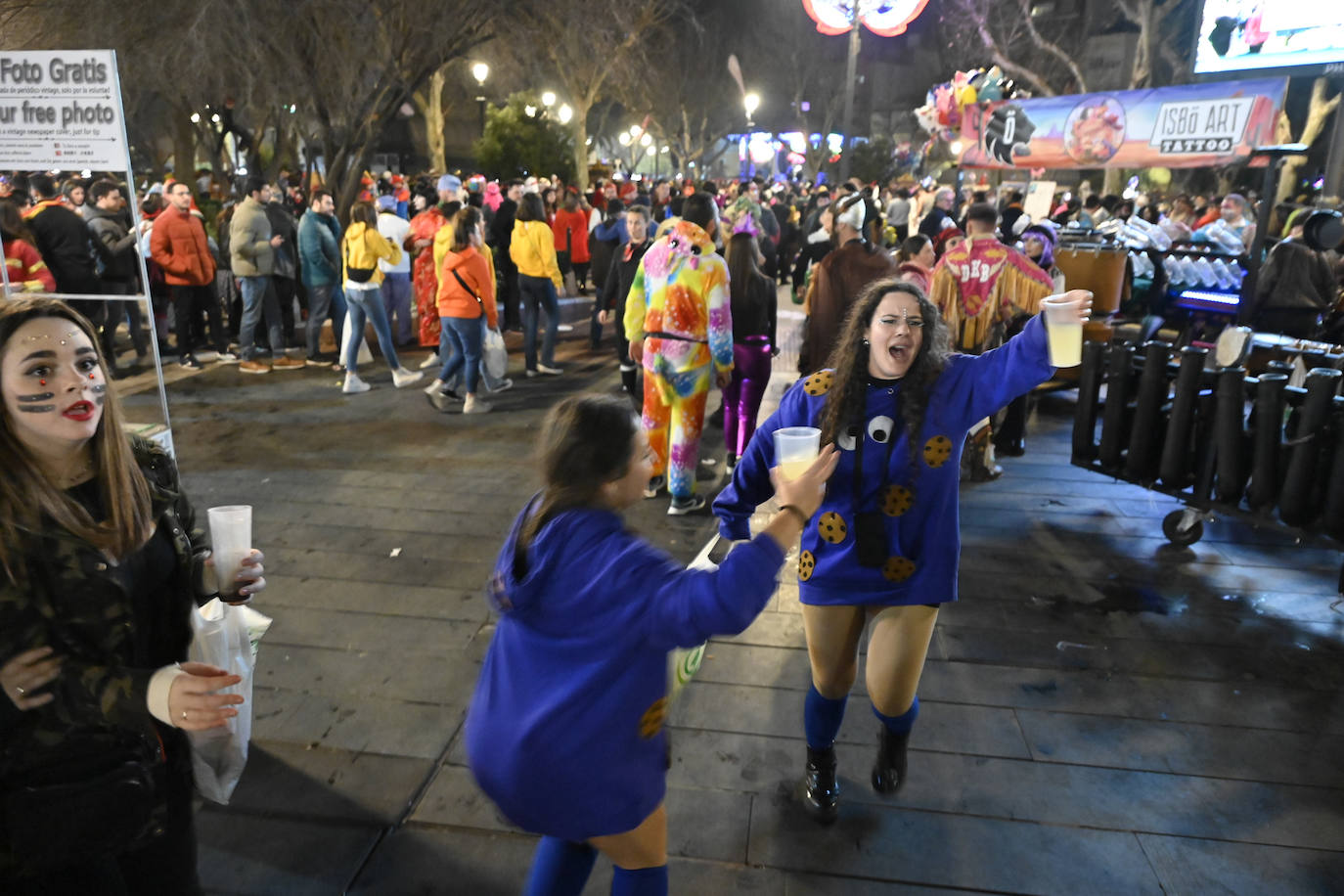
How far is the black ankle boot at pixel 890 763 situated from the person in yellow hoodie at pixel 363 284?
669cm

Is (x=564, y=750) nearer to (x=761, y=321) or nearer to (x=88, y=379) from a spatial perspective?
(x=88, y=379)

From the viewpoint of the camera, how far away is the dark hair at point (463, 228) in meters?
7.46

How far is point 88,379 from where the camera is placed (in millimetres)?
1844

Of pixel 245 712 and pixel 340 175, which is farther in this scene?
pixel 340 175

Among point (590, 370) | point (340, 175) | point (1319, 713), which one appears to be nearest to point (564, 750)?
point (1319, 713)

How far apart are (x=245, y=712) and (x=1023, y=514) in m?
4.89

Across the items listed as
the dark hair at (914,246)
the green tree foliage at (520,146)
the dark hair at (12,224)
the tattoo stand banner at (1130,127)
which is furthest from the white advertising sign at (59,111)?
the green tree foliage at (520,146)

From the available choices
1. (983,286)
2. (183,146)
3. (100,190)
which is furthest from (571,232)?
(183,146)

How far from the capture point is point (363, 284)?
8258 mm

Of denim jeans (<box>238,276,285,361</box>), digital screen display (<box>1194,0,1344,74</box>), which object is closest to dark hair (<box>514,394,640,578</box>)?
denim jeans (<box>238,276,285,361</box>)

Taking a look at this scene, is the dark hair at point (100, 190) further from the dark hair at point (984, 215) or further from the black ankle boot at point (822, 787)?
the black ankle boot at point (822, 787)

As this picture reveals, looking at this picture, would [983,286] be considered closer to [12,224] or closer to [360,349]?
[360,349]

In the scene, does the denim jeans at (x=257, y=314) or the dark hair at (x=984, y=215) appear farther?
the denim jeans at (x=257, y=314)

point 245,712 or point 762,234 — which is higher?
point 762,234
